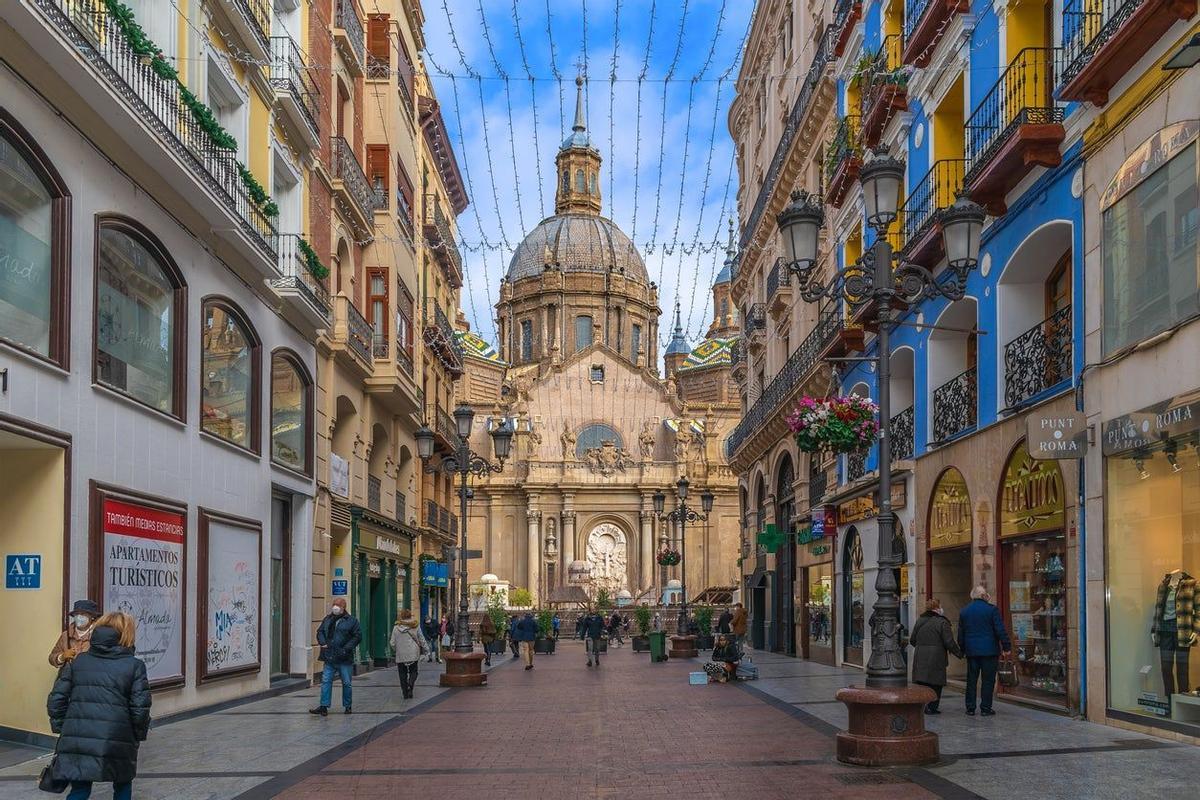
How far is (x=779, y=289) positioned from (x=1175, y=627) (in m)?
20.8

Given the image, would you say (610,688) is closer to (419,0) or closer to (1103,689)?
(1103,689)

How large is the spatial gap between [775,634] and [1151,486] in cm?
2387

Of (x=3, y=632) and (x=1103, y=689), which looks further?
(x=1103, y=689)

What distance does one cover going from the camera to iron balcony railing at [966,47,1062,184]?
1502 centimetres

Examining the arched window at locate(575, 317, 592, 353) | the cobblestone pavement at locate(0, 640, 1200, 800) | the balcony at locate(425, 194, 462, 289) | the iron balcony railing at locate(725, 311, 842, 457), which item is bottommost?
the cobblestone pavement at locate(0, 640, 1200, 800)

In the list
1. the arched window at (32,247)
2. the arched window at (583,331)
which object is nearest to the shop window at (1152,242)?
the arched window at (32,247)

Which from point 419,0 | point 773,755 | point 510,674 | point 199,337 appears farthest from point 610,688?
point 419,0

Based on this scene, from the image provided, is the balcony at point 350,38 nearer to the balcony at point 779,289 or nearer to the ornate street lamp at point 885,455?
the balcony at point 779,289

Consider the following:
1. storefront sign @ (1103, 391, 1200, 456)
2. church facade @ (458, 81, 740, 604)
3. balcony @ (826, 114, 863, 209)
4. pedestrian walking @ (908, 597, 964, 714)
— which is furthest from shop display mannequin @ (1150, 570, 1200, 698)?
church facade @ (458, 81, 740, 604)

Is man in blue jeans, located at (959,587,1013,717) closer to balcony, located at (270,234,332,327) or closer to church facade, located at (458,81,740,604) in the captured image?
balcony, located at (270,234,332,327)

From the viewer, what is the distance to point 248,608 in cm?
1948

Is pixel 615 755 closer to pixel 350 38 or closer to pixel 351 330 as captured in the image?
pixel 351 330

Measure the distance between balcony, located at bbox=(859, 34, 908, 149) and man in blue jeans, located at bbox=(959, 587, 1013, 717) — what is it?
9455mm

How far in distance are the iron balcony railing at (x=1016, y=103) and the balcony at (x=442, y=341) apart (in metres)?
20.9
